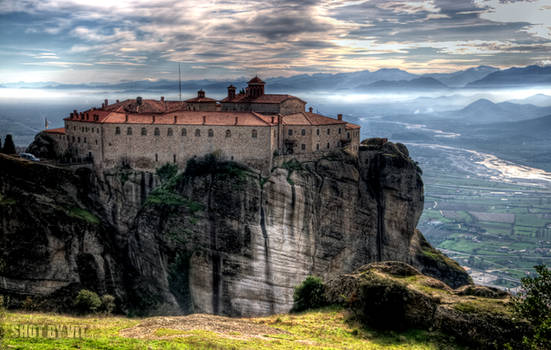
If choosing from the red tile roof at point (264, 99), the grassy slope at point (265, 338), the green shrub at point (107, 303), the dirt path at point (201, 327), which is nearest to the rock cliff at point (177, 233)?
the green shrub at point (107, 303)

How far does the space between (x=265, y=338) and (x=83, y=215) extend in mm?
36139

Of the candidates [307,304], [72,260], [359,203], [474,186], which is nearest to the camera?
[307,304]

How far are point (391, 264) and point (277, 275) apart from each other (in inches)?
913

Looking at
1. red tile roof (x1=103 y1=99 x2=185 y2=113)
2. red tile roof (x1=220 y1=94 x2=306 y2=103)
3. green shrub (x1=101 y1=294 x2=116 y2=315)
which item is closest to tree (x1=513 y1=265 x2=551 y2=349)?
green shrub (x1=101 y1=294 x2=116 y2=315)

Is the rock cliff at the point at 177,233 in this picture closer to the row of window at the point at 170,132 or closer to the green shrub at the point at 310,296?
the row of window at the point at 170,132

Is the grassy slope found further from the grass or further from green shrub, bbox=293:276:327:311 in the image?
the grass

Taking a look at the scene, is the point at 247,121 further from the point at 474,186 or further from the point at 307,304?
the point at 474,186

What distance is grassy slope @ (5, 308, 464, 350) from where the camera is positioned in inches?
846

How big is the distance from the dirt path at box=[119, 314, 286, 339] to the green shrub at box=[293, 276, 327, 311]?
17.6 feet

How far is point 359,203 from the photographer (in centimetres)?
6431

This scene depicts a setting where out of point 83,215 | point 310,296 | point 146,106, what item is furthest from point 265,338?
point 146,106

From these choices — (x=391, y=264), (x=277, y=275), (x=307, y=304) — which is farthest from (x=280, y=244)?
(x=391, y=264)

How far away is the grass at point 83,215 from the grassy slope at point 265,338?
1006 inches

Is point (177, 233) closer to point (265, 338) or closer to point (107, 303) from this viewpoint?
point (107, 303)
